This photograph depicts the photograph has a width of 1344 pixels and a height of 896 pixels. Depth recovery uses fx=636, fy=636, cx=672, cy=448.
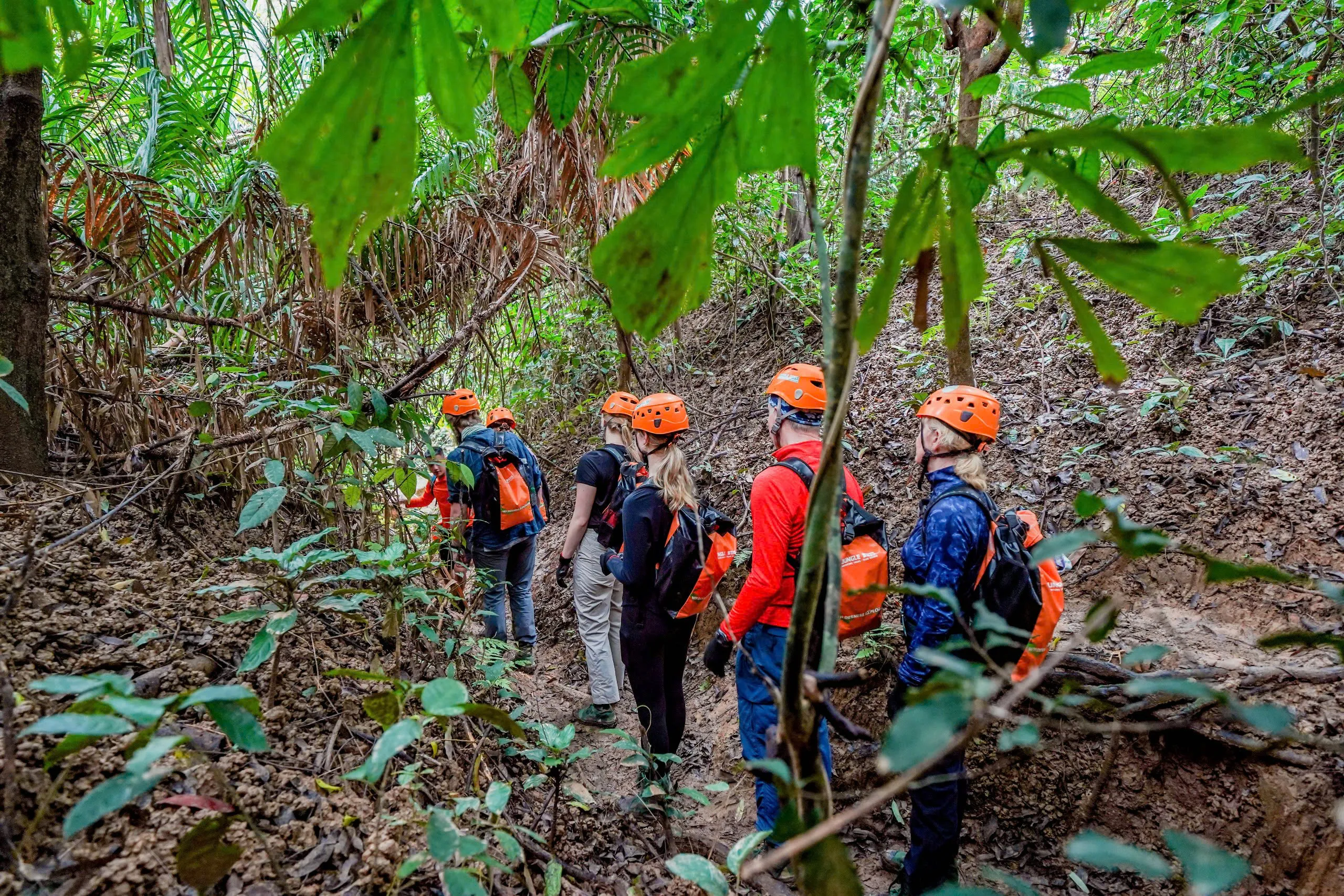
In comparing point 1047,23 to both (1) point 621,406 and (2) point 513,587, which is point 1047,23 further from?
(2) point 513,587

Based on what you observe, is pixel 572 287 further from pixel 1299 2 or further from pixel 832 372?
pixel 1299 2

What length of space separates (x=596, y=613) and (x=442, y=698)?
152 inches

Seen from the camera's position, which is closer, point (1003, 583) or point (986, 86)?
point (986, 86)

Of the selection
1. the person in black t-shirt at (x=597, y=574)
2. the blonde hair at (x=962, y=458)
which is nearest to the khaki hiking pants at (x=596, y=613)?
the person in black t-shirt at (x=597, y=574)

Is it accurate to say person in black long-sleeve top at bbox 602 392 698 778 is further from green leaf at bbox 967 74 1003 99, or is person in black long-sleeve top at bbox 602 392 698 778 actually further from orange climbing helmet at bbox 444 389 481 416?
green leaf at bbox 967 74 1003 99

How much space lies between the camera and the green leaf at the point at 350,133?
70cm

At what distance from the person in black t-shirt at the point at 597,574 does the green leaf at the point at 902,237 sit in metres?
4.15

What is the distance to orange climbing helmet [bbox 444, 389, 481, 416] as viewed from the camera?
5.19m

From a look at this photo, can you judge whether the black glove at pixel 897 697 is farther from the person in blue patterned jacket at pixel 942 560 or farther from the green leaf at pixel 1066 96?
the green leaf at pixel 1066 96

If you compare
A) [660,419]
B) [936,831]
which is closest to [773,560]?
[660,419]

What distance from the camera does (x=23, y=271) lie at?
7.14 feet

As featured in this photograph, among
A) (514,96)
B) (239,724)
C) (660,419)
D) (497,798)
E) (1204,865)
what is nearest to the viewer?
(1204,865)

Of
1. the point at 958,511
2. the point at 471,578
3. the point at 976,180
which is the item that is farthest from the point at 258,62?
the point at 471,578

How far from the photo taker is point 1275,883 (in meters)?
2.79
